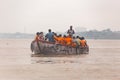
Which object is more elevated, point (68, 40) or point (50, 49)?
point (68, 40)

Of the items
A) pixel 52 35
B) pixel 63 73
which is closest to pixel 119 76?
pixel 63 73

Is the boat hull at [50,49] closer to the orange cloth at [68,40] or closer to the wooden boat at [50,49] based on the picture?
the wooden boat at [50,49]

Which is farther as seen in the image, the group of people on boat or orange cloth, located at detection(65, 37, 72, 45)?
orange cloth, located at detection(65, 37, 72, 45)

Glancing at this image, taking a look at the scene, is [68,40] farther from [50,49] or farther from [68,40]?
[50,49]

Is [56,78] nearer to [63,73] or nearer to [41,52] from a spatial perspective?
[63,73]

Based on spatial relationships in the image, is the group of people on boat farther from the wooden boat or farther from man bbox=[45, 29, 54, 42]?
the wooden boat

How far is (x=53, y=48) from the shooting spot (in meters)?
31.2

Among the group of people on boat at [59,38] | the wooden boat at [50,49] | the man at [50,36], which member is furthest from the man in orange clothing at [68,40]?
the man at [50,36]

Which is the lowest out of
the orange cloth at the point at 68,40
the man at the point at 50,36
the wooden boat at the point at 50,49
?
the wooden boat at the point at 50,49

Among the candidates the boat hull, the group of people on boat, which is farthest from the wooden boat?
the group of people on boat

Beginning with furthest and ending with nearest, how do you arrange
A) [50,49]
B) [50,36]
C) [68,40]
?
[68,40] → [50,49] → [50,36]

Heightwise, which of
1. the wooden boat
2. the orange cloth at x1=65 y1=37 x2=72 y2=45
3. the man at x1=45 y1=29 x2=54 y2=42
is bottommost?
the wooden boat

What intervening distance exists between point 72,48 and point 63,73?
14.1m

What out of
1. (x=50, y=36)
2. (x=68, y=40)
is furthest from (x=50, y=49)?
(x=68, y=40)
